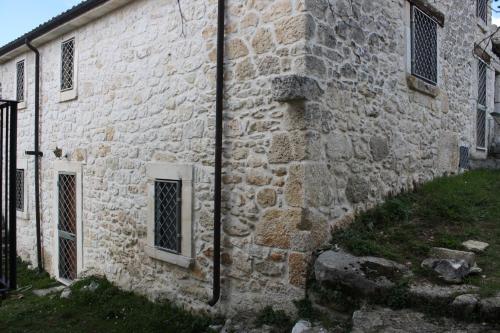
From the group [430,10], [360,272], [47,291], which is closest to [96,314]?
[47,291]

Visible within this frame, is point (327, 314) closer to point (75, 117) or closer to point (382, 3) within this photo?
point (382, 3)

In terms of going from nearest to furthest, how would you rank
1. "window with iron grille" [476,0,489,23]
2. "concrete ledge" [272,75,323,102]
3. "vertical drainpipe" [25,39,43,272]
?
"concrete ledge" [272,75,323,102]
"vertical drainpipe" [25,39,43,272]
"window with iron grille" [476,0,489,23]

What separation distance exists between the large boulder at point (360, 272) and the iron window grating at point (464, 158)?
436cm

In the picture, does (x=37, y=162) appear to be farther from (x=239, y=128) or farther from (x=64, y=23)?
(x=239, y=128)

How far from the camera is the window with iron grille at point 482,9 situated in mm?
8469

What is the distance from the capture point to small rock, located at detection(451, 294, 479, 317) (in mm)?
3167

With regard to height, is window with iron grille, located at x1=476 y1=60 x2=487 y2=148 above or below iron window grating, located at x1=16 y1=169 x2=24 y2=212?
above

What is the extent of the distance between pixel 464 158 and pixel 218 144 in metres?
5.19

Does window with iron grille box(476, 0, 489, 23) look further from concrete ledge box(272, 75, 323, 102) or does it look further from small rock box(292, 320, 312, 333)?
small rock box(292, 320, 312, 333)

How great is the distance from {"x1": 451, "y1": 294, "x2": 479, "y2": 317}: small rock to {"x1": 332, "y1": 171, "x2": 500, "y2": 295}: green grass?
176mm

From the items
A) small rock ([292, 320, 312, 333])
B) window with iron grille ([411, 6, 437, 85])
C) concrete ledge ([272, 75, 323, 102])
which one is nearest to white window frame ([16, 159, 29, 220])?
concrete ledge ([272, 75, 323, 102])

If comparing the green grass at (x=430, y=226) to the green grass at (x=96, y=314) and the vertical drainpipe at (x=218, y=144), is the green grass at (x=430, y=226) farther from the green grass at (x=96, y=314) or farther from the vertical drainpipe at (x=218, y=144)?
the green grass at (x=96, y=314)

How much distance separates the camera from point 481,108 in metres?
8.44

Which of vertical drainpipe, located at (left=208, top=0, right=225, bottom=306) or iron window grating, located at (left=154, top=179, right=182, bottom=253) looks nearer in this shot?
vertical drainpipe, located at (left=208, top=0, right=225, bottom=306)
